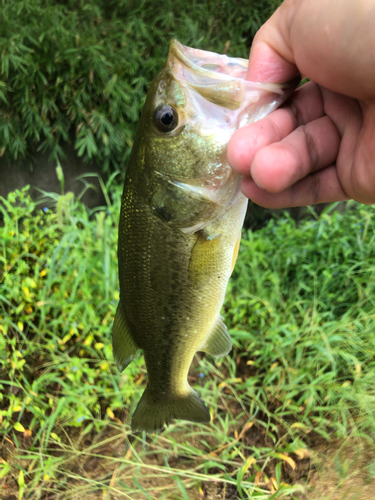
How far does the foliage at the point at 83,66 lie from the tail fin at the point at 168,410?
242cm

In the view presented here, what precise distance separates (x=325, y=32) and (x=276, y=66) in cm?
18

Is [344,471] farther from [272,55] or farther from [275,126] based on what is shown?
[272,55]

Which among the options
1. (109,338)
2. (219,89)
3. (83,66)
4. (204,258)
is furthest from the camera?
(83,66)

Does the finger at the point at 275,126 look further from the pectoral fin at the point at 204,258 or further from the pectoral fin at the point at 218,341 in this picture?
the pectoral fin at the point at 218,341

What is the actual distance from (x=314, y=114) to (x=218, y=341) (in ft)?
2.99

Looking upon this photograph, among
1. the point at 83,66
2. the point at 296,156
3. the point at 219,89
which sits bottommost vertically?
the point at 83,66

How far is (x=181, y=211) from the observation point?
1017 millimetres

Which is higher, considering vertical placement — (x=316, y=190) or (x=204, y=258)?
(x=316, y=190)

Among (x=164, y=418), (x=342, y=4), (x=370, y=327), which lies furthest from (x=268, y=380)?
(x=342, y=4)

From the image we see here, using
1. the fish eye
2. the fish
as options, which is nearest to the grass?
the fish

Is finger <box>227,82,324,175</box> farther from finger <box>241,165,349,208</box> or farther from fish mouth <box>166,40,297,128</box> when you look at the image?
finger <box>241,165,349,208</box>

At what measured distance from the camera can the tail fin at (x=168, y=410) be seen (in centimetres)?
130

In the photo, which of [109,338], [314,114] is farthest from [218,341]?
[109,338]

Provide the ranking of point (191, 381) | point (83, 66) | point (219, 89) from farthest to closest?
point (83, 66)
point (191, 381)
point (219, 89)
